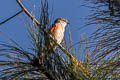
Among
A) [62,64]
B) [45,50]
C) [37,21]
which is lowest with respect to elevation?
[62,64]

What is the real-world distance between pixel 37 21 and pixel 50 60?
27cm

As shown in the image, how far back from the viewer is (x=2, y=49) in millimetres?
1568

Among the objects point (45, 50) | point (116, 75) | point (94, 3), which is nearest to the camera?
point (45, 50)

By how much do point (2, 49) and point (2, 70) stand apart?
0.15 meters

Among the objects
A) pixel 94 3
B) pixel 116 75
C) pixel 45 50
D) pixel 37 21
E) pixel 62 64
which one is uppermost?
pixel 94 3

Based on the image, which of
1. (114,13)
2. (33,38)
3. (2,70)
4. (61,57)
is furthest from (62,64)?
(114,13)

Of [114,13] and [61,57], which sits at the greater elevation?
[114,13]

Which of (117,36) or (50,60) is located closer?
(50,60)

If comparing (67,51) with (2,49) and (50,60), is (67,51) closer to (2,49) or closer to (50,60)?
(50,60)

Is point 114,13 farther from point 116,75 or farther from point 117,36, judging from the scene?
point 116,75

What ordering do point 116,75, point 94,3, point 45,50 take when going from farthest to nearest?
point 94,3
point 116,75
point 45,50

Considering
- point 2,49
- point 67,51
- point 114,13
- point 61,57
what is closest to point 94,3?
point 114,13

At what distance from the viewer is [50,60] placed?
1565mm

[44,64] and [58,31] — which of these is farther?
[58,31]
